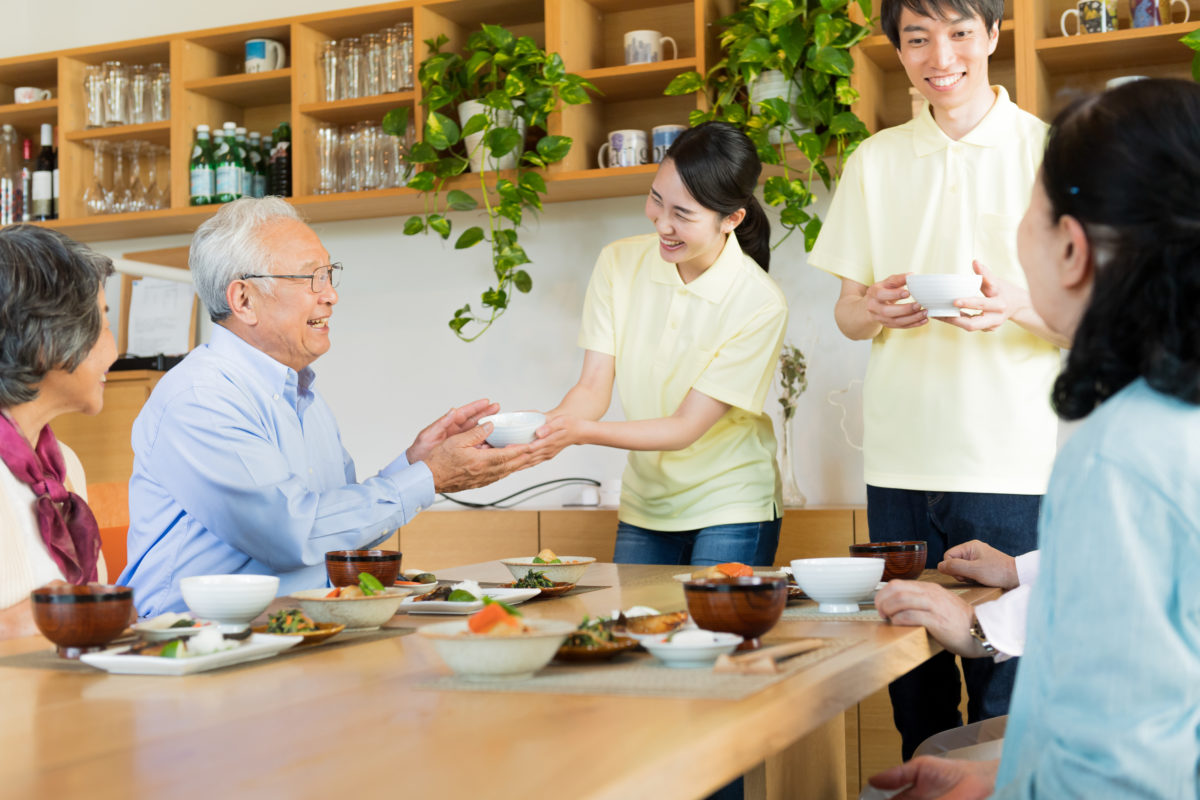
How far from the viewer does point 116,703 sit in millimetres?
1020

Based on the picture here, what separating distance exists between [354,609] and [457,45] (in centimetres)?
272

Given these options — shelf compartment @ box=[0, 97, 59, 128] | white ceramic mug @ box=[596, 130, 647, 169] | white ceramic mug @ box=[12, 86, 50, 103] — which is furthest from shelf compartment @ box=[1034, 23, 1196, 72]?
white ceramic mug @ box=[12, 86, 50, 103]

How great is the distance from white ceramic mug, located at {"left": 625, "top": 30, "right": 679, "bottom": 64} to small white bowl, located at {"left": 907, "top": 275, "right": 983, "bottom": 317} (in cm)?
166

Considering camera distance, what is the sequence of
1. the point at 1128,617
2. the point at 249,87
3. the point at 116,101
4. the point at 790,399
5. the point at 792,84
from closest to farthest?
the point at 1128,617 → the point at 792,84 → the point at 790,399 → the point at 249,87 → the point at 116,101

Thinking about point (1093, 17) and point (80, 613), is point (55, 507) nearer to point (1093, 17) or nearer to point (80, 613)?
point (80, 613)

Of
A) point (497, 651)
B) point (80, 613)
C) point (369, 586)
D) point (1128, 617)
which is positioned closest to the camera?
point (1128, 617)

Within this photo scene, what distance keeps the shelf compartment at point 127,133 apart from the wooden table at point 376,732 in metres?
3.06

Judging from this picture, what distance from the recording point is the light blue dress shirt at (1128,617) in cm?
83

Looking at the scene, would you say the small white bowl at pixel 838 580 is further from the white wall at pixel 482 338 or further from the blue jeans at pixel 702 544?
the white wall at pixel 482 338

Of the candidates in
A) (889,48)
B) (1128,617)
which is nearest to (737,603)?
(1128,617)

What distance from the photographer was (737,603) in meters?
1.12

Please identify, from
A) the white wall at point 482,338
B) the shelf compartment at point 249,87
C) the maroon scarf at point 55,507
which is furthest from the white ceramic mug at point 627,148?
the maroon scarf at point 55,507

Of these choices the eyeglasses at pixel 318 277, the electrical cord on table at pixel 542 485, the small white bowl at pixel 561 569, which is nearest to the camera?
the small white bowl at pixel 561 569

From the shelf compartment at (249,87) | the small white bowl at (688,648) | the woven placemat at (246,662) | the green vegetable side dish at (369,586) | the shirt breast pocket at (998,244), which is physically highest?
the shelf compartment at (249,87)
